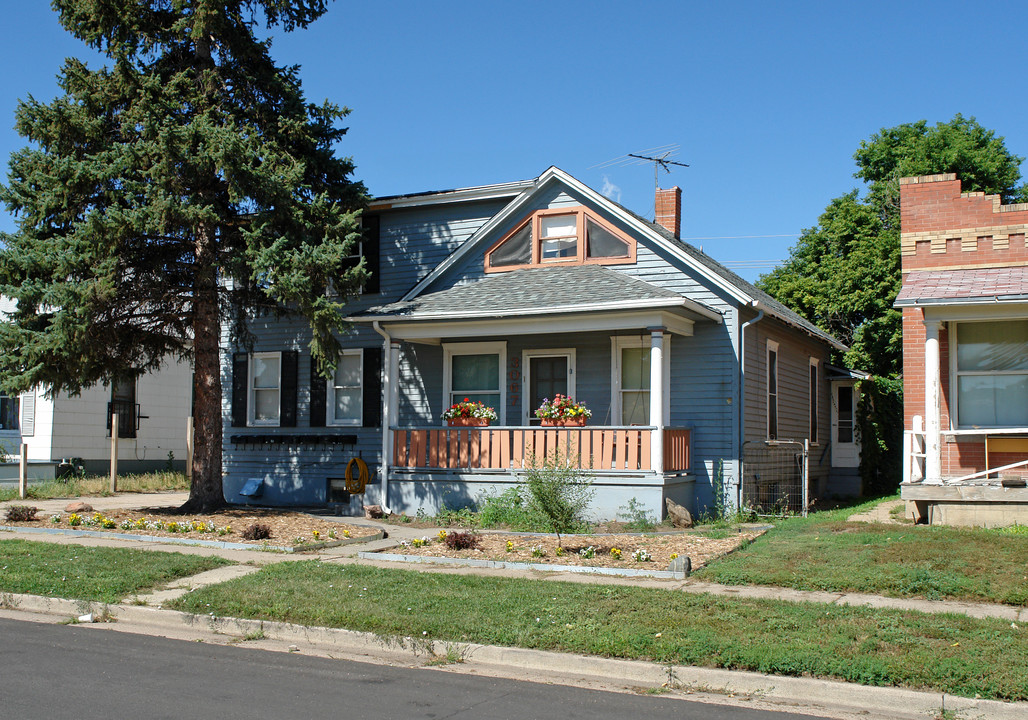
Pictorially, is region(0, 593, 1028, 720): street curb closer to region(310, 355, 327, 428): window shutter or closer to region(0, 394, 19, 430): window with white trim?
region(310, 355, 327, 428): window shutter

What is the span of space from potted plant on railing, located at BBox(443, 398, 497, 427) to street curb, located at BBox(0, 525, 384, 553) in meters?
3.20

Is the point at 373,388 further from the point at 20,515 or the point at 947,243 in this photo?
the point at 947,243

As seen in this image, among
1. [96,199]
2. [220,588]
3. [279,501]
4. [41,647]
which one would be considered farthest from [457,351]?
[41,647]

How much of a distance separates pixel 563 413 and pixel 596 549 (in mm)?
4469

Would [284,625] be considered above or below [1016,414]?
below

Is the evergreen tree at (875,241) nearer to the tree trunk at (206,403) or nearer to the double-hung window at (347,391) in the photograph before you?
the double-hung window at (347,391)

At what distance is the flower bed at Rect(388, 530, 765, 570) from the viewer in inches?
454

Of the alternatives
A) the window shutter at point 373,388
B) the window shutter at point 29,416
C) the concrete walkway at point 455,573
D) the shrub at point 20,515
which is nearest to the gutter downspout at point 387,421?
the concrete walkway at point 455,573

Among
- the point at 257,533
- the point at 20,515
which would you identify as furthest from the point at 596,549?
the point at 20,515

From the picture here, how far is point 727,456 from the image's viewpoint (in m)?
16.6

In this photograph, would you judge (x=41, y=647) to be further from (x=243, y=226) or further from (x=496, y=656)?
(x=243, y=226)

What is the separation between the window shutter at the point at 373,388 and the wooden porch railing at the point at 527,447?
1668 mm

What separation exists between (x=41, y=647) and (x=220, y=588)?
2.16 meters

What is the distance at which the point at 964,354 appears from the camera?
1476 cm
